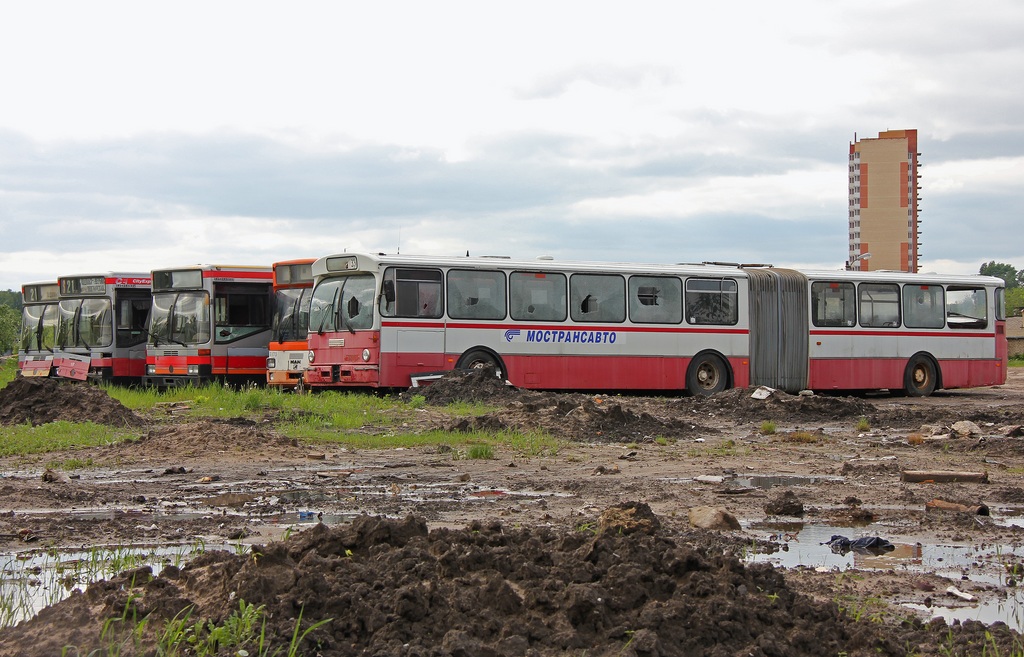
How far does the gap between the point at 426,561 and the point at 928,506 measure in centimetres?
532

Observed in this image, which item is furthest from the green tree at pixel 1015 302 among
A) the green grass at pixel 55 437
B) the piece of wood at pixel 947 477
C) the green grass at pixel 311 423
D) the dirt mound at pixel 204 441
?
the green grass at pixel 55 437

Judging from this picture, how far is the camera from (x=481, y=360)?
914 inches

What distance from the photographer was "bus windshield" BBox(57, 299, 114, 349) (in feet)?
94.7

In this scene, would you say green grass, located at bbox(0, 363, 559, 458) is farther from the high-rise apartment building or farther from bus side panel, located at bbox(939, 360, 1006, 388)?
the high-rise apartment building

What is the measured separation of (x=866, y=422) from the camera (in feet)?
59.0

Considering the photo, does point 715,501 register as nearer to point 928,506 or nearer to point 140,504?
point 928,506

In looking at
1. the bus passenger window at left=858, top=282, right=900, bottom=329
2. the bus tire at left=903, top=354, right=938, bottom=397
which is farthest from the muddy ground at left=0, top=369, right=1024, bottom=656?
the bus tire at left=903, top=354, right=938, bottom=397

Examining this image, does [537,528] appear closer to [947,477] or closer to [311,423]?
[947,477]

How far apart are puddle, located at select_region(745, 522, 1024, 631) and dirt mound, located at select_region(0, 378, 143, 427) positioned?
36.6 ft

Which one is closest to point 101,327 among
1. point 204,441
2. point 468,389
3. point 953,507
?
point 468,389

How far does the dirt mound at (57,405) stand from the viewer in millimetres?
16562

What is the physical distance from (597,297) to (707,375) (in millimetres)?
3330

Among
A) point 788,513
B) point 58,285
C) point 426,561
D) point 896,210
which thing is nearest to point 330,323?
point 58,285

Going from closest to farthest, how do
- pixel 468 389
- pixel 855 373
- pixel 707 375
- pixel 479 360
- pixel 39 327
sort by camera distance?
pixel 468 389
pixel 479 360
pixel 707 375
pixel 855 373
pixel 39 327
